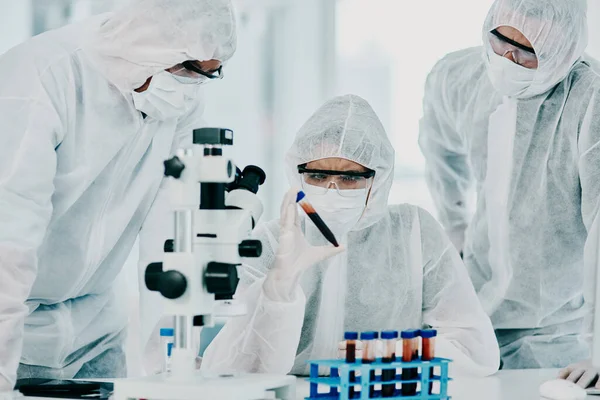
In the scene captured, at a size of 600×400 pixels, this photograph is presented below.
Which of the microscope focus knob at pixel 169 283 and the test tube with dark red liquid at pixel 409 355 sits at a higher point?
the microscope focus knob at pixel 169 283

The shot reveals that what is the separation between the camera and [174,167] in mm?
1363

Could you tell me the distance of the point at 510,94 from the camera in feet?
8.39

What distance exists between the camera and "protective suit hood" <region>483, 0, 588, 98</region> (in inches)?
95.7

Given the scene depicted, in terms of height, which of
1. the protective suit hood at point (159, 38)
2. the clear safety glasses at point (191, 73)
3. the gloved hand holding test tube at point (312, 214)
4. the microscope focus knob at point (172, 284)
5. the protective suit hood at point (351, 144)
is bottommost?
the microscope focus knob at point (172, 284)

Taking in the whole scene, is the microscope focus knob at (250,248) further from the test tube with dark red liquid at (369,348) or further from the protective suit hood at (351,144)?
the protective suit hood at (351,144)

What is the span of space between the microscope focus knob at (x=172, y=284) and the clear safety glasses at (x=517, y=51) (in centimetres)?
147

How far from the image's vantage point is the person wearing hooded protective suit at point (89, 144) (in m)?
1.81

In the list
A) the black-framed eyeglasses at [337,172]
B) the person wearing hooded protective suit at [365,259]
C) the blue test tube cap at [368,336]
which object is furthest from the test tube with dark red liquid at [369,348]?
the black-framed eyeglasses at [337,172]

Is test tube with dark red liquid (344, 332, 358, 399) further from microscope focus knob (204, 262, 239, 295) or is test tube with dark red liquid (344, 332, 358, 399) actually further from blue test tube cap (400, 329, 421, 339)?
microscope focus knob (204, 262, 239, 295)

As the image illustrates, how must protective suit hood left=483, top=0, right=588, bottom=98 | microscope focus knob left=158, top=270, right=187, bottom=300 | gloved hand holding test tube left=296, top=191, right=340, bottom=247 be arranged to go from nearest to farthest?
1. microscope focus knob left=158, top=270, right=187, bottom=300
2. gloved hand holding test tube left=296, top=191, right=340, bottom=247
3. protective suit hood left=483, top=0, right=588, bottom=98

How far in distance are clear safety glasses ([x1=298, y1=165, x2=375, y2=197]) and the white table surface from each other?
48cm

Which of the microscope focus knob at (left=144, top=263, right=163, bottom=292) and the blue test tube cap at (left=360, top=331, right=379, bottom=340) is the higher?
the microscope focus knob at (left=144, top=263, right=163, bottom=292)

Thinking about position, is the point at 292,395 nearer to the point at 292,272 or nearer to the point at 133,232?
the point at 292,272

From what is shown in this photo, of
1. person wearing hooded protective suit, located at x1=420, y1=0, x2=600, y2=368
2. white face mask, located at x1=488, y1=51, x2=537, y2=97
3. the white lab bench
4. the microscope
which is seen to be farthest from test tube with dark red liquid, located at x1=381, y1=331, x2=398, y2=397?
white face mask, located at x1=488, y1=51, x2=537, y2=97
